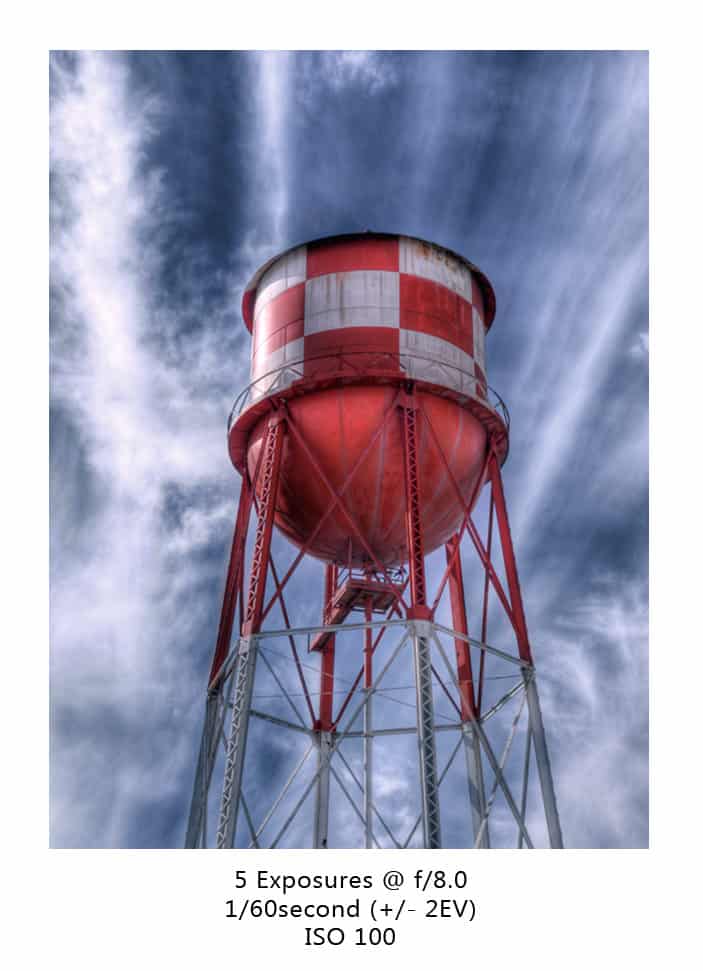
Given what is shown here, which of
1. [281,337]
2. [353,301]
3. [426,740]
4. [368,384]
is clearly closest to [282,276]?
[281,337]

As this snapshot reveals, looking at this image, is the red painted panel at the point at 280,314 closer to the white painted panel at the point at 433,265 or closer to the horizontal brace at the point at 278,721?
the white painted panel at the point at 433,265

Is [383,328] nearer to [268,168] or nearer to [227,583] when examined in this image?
[268,168]

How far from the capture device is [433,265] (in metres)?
20.8

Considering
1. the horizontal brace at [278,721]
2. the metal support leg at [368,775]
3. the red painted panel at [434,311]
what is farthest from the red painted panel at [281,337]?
the metal support leg at [368,775]

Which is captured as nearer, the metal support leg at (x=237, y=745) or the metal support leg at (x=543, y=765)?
the metal support leg at (x=237, y=745)

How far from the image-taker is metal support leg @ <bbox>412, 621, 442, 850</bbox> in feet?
49.9

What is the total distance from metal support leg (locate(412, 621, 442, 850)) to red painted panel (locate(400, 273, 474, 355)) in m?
6.16

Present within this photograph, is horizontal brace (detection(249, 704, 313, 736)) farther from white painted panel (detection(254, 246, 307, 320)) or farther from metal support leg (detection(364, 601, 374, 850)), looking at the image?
white painted panel (detection(254, 246, 307, 320))

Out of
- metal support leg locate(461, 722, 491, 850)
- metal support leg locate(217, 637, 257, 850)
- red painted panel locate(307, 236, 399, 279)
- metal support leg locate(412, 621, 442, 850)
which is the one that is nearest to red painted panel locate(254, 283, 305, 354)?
red painted panel locate(307, 236, 399, 279)

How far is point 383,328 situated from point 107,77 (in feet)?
21.7

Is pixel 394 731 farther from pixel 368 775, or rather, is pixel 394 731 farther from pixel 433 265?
pixel 433 265

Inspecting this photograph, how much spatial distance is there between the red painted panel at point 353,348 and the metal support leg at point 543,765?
21.6 ft

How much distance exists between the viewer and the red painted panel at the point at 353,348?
63.1 ft

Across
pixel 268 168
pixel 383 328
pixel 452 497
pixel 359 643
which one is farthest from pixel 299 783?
pixel 268 168
